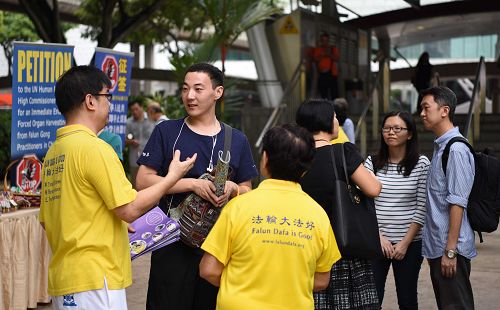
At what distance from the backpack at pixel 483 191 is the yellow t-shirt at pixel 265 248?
6.29 ft

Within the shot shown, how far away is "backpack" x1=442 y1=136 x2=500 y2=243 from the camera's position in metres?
5.49

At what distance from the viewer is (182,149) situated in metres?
4.92

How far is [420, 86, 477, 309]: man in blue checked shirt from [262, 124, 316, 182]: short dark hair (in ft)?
5.83

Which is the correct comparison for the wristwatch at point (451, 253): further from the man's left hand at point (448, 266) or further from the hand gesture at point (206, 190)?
the hand gesture at point (206, 190)

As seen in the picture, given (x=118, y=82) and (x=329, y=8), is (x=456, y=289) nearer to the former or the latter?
(x=118, y=82)

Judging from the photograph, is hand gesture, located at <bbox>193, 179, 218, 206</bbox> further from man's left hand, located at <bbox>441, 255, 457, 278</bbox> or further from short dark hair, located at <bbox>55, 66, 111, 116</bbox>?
man's left hand, located at <bbox>441, 255, 457, 278</bbox>

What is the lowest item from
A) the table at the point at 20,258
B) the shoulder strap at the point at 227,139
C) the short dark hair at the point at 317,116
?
the table at the point at 20,258

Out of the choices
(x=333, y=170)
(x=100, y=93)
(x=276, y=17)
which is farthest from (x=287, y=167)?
(x=276, y=17)

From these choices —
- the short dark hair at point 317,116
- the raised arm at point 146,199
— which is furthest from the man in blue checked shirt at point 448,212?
the raised arm at point 146,199

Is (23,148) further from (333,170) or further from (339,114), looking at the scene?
(333,170)

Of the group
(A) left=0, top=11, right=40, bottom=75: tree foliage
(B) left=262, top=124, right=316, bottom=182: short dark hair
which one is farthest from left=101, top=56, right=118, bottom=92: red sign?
(A) left=0, top=11, right=40, bottom=75: tree foliage

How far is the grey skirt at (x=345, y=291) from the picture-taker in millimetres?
5039

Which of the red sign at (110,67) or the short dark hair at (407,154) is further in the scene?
the red sign at (110,67)

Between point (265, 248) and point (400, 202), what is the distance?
7.73ft
